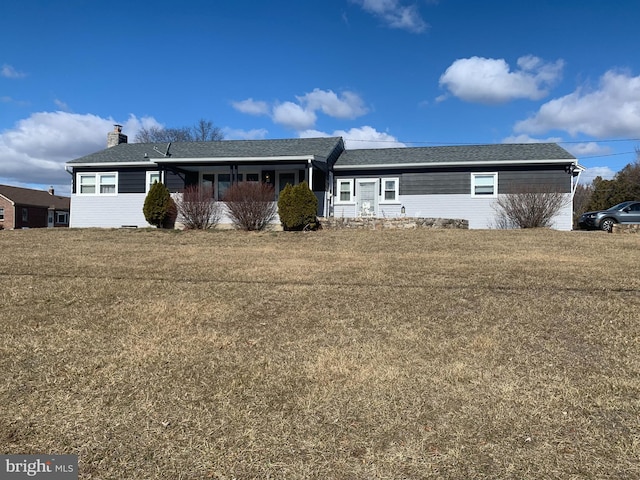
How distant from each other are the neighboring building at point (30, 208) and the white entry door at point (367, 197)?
3658 centimetres

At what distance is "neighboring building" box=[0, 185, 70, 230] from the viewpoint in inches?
1642

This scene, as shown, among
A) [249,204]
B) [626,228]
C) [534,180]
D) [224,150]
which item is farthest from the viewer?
[224,150]

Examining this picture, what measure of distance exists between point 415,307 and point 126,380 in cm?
354

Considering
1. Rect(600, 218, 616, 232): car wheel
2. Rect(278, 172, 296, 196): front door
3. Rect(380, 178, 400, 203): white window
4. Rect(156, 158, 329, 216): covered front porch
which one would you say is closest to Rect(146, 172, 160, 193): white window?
Rect(156, 158, 329, 216): covered front porch

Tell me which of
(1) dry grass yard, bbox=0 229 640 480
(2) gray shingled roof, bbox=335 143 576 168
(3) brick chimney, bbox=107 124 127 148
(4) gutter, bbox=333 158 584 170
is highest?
(3) brick chimney, bbox=107 124 127 148

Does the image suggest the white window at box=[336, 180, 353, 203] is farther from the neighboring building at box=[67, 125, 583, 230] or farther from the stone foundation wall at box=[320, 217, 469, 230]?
the stone foundation wall at box=[320, 217, 469, 230]

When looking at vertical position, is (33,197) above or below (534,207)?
above

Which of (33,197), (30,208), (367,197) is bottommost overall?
(367,197)

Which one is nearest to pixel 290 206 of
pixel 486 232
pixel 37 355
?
pixel 486 232

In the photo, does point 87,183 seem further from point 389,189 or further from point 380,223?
point 380,223

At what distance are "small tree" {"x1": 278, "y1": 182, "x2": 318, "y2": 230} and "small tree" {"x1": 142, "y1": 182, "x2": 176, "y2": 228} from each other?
4557 millimetres

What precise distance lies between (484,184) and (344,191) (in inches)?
219

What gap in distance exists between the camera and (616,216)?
1669 cm

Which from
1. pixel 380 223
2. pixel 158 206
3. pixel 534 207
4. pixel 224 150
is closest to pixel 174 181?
pixel 224 150
